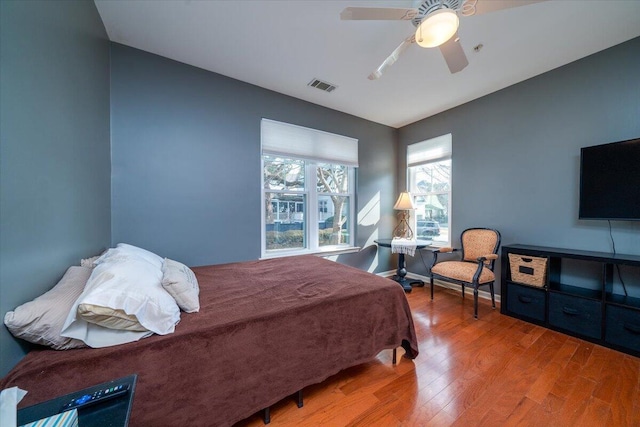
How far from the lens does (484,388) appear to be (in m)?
1.60

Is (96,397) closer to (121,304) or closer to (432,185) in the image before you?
(121,304)

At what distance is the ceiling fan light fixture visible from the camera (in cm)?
141

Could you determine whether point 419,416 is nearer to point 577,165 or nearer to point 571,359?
point 571,359

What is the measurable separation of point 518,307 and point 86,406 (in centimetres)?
351

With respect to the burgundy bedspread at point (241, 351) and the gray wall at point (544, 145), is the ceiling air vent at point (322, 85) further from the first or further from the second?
the burgundy bedspread at point (241, 351)

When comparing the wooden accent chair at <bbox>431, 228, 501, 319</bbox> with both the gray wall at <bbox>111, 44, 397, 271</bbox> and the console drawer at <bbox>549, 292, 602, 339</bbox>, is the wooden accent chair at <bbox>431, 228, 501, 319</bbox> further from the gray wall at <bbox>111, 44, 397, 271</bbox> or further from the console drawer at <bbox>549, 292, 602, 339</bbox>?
the gray wall at <bbox>111, 44, 397, 271</bbox>

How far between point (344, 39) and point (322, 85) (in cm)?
79

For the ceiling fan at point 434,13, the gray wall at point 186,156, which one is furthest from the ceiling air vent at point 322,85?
the ceiling fan at point 434,13

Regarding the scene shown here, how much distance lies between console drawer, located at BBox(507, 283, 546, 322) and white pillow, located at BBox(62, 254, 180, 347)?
3301mm

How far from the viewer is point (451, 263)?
3.08 m

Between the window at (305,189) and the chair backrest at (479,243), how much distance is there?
5.27ft

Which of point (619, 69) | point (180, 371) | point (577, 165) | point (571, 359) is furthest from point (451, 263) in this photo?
point (180, 371)

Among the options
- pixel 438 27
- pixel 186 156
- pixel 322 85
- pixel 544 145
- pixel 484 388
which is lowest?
pixel 484 388

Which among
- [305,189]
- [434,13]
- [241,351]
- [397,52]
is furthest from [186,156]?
[434,13]
